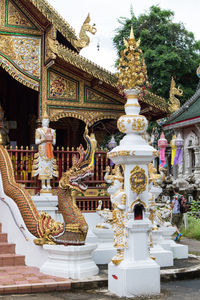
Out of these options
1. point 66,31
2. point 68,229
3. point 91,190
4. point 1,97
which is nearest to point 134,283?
point 68,229

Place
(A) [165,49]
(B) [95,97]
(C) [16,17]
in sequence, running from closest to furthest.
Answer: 1. (C) [16,17]
2. (B) [95,97]
3. (A) [165,49]

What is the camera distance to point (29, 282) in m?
6.51

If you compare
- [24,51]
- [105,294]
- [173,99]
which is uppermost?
[24,51]

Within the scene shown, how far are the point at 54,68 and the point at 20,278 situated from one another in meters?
5.31

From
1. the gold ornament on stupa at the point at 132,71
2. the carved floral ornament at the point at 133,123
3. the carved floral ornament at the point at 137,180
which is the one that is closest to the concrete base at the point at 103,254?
the carved floral ornament at the point at 137,180

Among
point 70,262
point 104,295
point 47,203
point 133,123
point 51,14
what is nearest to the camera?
point 104,295

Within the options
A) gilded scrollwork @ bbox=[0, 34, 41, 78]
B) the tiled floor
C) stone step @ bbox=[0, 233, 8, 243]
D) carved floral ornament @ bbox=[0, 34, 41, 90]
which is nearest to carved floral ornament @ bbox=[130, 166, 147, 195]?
the tiled floor

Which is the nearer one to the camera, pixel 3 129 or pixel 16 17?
pixel 16 17

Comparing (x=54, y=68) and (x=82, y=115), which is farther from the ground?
(x=54, y=68)

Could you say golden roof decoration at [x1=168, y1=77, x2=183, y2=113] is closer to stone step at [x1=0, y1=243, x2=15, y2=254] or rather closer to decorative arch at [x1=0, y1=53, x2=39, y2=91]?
decorative arch at [x1=0, y1=53, x2=39, y2=91]

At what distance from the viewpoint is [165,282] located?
7223 millimetres

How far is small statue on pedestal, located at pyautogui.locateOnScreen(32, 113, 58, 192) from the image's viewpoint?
9352 millimetres

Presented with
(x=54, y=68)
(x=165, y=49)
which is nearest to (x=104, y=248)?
(x=54, y=68)

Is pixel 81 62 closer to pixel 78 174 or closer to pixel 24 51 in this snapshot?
pixel 24 51
